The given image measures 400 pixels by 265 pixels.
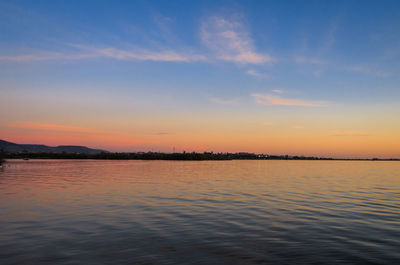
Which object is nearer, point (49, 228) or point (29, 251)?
point (29, 251)

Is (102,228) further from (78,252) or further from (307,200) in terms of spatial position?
(307,200)

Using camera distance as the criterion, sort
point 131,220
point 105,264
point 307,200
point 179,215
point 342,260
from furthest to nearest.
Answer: point 307,200 → point 179,215 → point 131,220 → point 342,260 → point 105,264

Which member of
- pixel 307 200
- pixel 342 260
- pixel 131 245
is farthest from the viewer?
pixel 307 200

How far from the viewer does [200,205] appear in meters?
28.5

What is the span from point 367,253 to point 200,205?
646 inches

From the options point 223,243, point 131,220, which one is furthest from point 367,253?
point 131,220

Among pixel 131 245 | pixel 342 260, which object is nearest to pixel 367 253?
pixel 342 260

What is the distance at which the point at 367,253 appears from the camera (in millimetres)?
14305

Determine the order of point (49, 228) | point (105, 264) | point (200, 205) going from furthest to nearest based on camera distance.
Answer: point (200, 205) → point (49, 228) → point (105, 264)

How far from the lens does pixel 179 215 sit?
2352 cm

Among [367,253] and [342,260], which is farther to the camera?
[367,253]

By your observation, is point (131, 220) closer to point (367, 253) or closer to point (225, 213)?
point (225, 213)

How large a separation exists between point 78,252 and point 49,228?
6293 mm

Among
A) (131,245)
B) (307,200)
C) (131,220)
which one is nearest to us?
(131,245)
